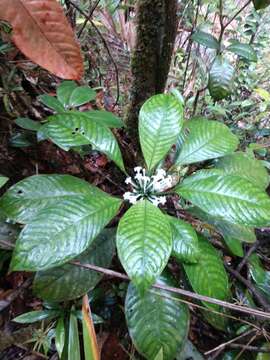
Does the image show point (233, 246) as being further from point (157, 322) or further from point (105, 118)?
point (105, 118)

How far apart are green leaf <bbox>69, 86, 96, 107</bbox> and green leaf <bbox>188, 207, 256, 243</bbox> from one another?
461 mm

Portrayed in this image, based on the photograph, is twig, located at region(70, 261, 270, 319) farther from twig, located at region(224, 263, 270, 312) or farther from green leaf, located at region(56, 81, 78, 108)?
green leaf, located at region(56, 81, 78, 108)

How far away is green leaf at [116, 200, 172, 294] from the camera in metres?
0.57

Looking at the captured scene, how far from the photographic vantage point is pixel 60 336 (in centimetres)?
75

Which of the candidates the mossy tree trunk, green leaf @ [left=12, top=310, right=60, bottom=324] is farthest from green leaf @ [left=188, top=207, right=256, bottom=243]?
the mossy tree trunk

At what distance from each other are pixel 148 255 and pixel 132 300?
210 millimetres

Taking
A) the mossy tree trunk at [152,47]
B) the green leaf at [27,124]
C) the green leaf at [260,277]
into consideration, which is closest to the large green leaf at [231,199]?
the green leaf at [260,277]

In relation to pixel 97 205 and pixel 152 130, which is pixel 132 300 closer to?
pixel 97 205

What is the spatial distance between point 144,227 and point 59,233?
170mm

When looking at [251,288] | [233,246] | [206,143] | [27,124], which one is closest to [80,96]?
[27,124]

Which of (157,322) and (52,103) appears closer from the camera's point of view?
(157,322)

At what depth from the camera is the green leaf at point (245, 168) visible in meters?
0.93

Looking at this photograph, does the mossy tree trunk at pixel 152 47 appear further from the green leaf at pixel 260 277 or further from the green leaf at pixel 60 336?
the green leaf at pixel 60 336

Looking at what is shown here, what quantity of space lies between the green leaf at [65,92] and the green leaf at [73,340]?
60 centimetres
